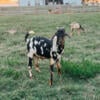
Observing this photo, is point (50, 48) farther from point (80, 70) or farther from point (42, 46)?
point (80, 70)

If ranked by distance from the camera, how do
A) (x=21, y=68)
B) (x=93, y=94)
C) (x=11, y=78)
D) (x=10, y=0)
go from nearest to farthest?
(x=93, y=94) < (x=11, y=78) < (x=21, y=68) < (x=10, y=0)

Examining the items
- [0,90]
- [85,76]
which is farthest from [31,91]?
[85,76]

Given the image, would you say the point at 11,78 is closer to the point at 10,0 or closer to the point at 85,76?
the point at 85,76

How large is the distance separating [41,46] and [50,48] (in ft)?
0.89

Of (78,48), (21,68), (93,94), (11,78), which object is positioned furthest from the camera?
(78,48)

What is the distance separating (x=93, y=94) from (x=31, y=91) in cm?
103

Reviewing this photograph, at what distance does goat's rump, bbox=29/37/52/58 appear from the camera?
8062mm

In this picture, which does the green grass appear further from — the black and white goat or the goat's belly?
the goat's belly

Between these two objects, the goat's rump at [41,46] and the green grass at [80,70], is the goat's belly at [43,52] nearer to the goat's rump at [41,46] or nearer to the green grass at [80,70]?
the goat's rump at [41,46]

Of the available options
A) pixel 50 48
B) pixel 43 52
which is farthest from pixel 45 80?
pixel 50 48

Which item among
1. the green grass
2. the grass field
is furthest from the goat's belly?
the green grass

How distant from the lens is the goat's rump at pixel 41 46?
26.5 ft

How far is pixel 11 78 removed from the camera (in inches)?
335

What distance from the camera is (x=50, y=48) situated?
7977mm
